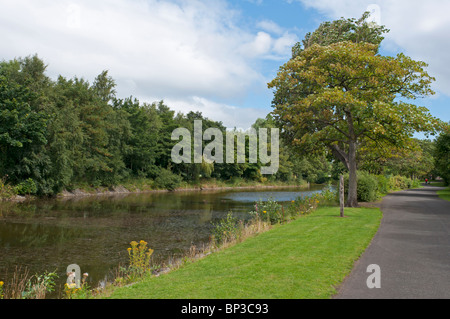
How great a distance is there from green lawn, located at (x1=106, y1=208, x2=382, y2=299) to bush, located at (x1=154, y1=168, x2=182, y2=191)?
47809 mm

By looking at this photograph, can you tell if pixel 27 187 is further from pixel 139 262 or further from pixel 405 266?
pixel 405 266

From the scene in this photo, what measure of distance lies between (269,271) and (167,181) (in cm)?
5258

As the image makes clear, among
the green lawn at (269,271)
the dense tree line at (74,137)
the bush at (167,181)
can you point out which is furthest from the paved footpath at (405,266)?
the bush at (167,181)

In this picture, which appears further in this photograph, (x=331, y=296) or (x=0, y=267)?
(x=0, y=267)

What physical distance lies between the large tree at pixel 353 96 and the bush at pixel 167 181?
3689 cm

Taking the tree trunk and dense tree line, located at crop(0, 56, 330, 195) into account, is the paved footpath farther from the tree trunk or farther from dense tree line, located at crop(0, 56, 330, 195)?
dense tree line, located at crop(0, 56, 330, 195)

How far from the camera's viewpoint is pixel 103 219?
22344 millimetres

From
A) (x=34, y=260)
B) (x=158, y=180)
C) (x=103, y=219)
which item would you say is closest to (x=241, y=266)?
(x=34, y=260)

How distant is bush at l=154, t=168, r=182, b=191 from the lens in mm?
59094

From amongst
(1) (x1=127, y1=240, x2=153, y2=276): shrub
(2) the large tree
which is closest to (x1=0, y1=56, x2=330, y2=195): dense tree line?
(2) the large tree

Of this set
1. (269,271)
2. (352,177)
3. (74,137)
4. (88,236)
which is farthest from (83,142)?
(269,271)

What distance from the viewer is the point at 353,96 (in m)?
22.2

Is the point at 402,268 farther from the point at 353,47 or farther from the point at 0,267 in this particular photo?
the point at 353,47
